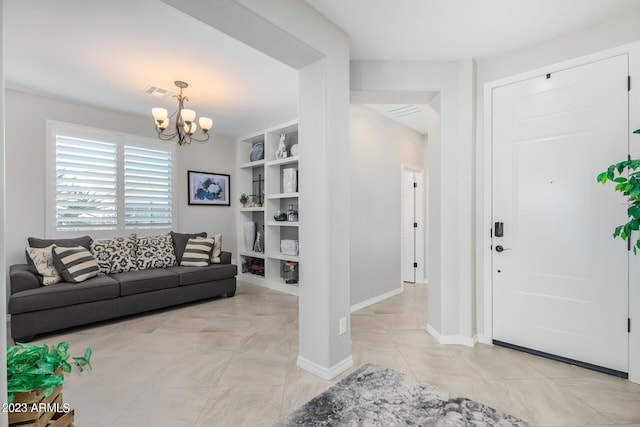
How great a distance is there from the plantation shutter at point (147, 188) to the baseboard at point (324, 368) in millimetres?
3526

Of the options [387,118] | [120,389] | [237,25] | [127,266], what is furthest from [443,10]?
[127,266]

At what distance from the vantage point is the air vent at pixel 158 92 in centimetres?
349

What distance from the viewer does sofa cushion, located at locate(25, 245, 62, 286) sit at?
3266mm

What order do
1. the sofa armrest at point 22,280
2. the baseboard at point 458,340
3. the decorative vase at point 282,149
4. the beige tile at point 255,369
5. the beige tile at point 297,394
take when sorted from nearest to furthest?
1. the beige tile at point 297,394
2. the beige tile at point 255,369
3. the baseboard at point 458,340
4. the sofa armrest at point 22,280
5. the decorative vase at point 282,149

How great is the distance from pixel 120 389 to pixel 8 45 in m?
3.06

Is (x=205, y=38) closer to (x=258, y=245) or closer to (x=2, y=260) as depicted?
(x=2, y=260)

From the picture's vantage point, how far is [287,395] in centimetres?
207

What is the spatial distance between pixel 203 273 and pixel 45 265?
1.68 m

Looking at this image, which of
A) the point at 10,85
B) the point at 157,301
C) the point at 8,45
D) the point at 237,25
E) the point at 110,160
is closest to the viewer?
the point at 237,25

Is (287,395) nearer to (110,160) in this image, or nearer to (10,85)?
(110,160)

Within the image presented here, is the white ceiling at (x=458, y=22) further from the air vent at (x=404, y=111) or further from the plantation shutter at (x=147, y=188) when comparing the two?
the plantation shutter at (x=147, y=188)

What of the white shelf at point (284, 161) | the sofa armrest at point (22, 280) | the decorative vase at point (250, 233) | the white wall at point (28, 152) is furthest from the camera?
the decorative vase at point (250, 233)

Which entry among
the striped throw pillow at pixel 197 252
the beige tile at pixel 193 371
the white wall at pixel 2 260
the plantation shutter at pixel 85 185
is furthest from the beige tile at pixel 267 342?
the plantation shutter at pixel 85 185

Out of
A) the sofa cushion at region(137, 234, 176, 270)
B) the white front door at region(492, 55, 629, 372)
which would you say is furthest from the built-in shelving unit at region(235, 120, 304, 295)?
the white front door at region(492, 55, 629, 372)
